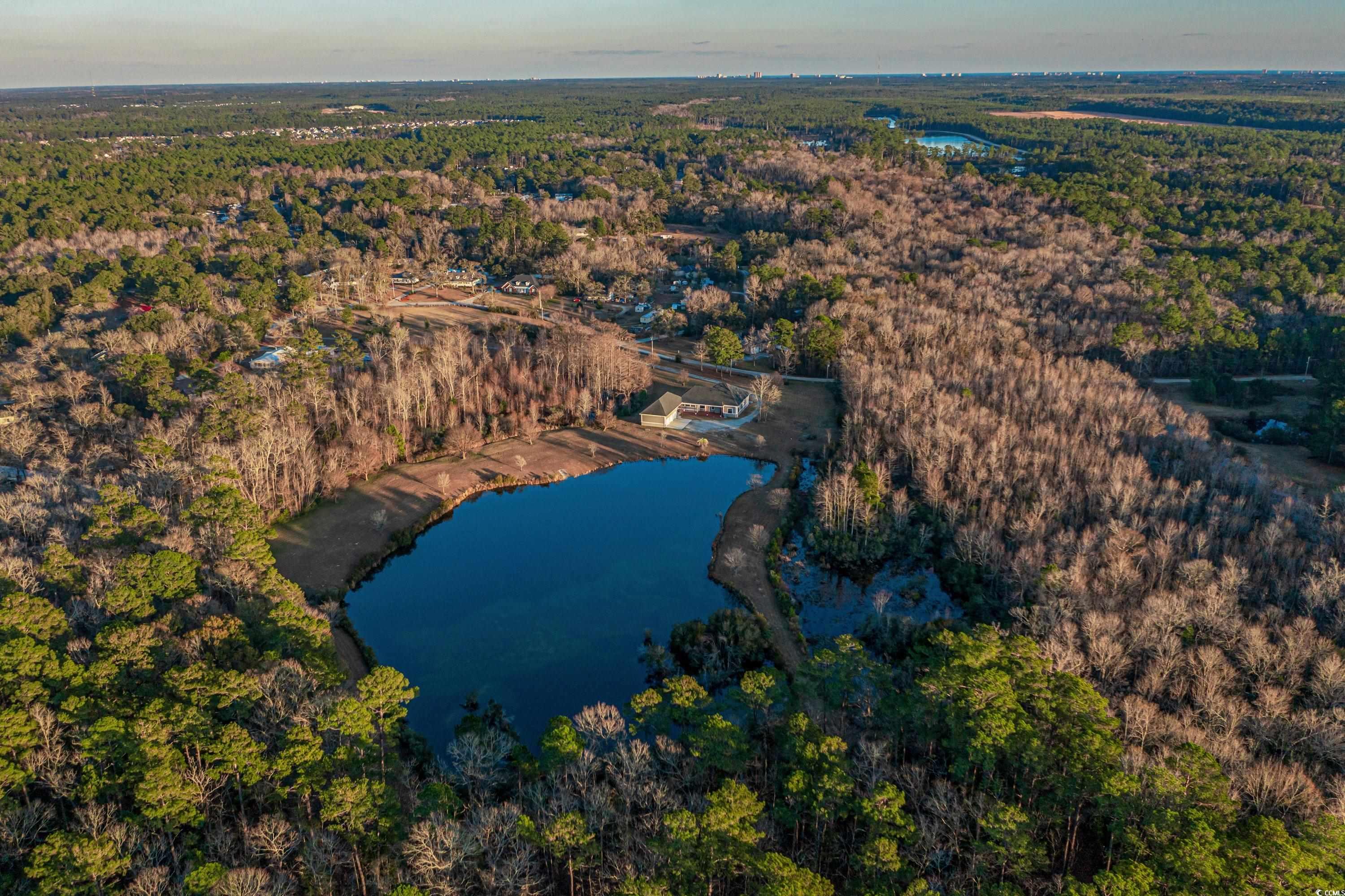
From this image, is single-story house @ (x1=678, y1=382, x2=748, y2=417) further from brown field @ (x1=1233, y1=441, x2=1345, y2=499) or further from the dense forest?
brown field @ (x1=1233, y1=441, x2=1345, y2=499)

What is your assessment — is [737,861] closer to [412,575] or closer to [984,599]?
[984,599]

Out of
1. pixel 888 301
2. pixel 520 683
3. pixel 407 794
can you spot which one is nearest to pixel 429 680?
pixel 520 683

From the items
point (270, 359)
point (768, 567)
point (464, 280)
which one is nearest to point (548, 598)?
point (768, 567)

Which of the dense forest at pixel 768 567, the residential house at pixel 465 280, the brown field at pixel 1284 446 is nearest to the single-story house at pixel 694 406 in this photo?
the dense forest at pixel 768 567

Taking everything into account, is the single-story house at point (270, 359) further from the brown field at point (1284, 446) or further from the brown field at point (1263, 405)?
the brown field at point (1263, 405)

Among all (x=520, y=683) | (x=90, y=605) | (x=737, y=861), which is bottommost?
(x=520, y=683)
